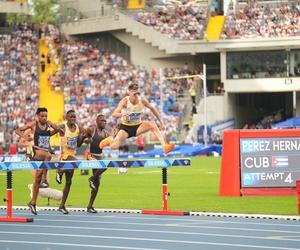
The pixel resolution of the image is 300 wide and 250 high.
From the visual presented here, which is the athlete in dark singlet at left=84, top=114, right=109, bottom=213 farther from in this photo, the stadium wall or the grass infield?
the stadium wall

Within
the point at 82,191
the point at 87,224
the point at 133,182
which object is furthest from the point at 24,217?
the point at 133,182

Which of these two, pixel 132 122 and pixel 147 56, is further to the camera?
pixel 147 56

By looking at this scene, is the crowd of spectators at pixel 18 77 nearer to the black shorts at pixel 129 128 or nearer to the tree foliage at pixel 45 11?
the tree foliage at pixel 45 11

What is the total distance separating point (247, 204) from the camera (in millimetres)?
20453

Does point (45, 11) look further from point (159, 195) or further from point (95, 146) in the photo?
point (95, 146)

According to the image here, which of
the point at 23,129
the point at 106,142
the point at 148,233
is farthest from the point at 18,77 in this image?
the point at 148,233

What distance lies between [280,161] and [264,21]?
39.5 m

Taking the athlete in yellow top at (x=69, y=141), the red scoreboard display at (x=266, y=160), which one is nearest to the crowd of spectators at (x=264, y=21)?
the red scoreboard display at (x=266, y=160)

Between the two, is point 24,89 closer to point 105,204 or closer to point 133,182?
point 133,182

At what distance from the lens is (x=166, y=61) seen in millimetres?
64750

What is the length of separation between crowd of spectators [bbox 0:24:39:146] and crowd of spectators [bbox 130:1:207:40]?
261 inches

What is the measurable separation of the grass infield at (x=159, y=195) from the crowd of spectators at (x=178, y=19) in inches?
1035

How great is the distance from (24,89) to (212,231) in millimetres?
47100

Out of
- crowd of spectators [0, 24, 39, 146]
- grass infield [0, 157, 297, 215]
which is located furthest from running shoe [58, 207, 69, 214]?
crowd of spectators [0, 24, 39, 146]
